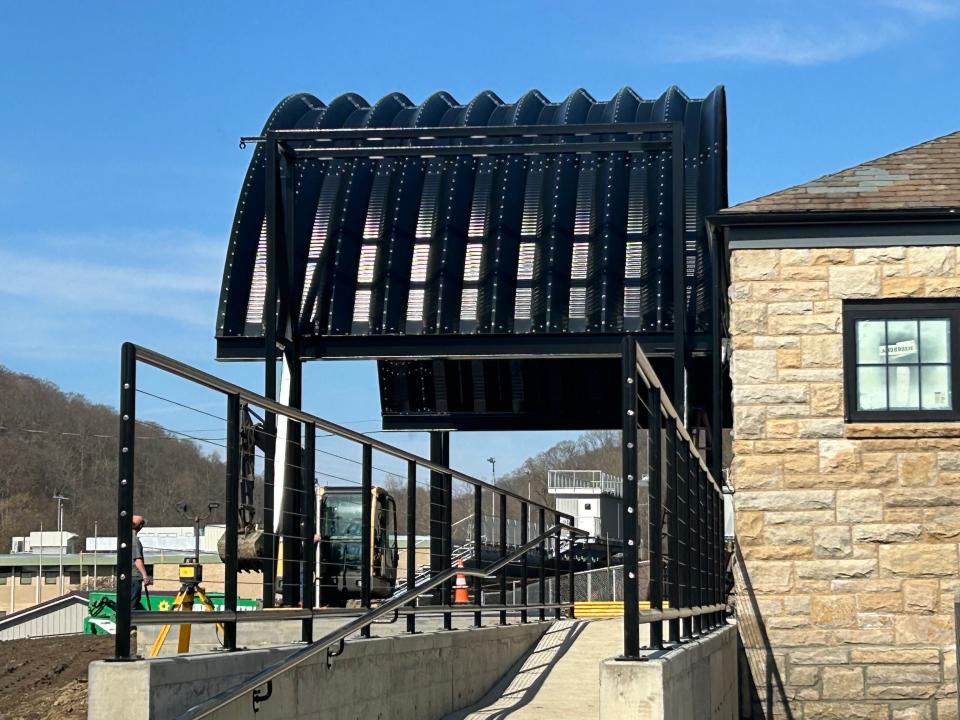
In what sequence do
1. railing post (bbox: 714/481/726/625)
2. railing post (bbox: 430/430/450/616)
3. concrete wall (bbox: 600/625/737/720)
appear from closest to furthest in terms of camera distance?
1. concrete wall (bbox: 600/625/737/720)
2. railing post (bbox: 430/430/450/616)
3. railing post (bbox: 714/481/726/625)

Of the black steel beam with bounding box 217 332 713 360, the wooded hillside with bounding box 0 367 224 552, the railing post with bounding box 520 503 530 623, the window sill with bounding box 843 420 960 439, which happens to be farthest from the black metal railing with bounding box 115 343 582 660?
the wooded hillside with bounding box 0 367 224 552

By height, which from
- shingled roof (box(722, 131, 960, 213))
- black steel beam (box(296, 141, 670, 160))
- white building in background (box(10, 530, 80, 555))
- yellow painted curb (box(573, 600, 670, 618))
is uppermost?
black steel beam (box(296, 141, 670, 160))

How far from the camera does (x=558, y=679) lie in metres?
11.8

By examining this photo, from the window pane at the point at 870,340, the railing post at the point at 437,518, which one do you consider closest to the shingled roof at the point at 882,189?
the window pane at the point at 870,340

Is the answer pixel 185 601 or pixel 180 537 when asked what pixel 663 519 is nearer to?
pixel 185 601

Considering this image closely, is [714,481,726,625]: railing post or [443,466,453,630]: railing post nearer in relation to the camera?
[443,466,453,630]: railing post

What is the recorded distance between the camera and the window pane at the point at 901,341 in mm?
13680

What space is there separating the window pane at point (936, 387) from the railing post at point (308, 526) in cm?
756

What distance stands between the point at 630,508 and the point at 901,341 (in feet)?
28.0

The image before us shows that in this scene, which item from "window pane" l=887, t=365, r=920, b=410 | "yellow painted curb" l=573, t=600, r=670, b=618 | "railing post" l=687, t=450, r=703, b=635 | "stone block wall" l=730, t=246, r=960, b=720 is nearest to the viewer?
"railing post" l=687, t=450, r=703, b=635

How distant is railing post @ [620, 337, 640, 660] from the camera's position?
5.89 metres

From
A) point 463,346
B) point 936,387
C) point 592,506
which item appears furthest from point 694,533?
point 592,506

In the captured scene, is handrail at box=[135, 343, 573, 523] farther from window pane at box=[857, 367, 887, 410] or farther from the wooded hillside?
the wooded hillside

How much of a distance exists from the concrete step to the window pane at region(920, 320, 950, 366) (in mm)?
3746
